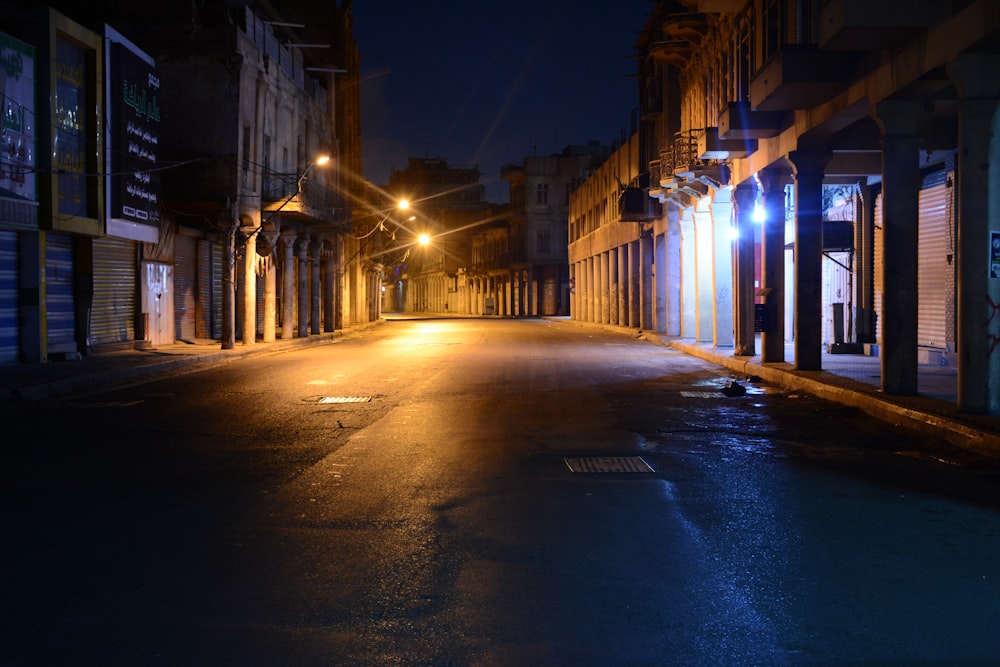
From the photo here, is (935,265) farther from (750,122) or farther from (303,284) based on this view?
(303,284)

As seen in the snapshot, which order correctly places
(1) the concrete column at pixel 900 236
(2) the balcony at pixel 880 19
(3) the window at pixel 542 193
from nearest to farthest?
(2) the balcony at pixel 880 19 < (1) the concrete column at pixel 900 236 < (3) the window at pixel 542 193

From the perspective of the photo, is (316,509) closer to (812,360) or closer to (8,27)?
(812,360)

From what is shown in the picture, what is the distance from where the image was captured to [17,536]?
6059 mm

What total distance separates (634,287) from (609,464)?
39034mm

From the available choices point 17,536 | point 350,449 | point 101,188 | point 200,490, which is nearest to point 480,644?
point 17,536

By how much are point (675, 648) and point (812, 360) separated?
14857 mm

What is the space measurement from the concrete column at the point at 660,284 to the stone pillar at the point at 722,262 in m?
12.6

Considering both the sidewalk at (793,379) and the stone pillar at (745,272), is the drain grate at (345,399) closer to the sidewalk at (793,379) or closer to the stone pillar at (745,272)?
the sidewalk at (793,379)

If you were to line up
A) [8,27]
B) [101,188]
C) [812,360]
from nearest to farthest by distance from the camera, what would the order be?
[812,360] < [8,27] < [101,188]

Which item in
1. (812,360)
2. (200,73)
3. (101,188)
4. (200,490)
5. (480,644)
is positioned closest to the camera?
(480,644)

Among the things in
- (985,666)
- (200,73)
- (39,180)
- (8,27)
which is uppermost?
(200,73)

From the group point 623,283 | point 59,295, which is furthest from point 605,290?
point 59,295

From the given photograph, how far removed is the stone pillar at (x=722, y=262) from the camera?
89.3ft

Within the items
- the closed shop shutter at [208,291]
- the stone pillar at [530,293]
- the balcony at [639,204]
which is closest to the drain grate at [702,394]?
the closed shop shutter at [208,291]
